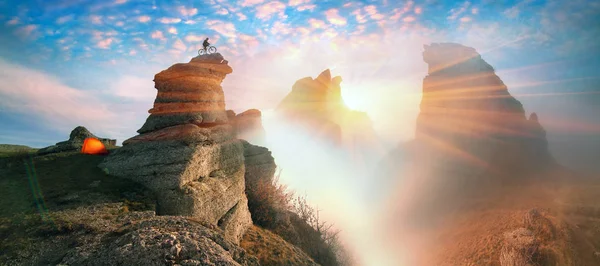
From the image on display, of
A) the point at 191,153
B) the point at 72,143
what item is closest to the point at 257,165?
the point at 191,153

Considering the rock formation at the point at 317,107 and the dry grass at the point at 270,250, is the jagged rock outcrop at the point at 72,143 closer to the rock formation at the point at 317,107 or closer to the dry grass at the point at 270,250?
the dry grass at the point at 270,250

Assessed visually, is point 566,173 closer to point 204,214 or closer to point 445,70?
point 445,70

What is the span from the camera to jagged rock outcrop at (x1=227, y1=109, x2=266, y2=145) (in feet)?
170

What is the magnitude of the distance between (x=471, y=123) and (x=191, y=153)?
319 feet

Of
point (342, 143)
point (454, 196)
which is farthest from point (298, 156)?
point (454, 196)

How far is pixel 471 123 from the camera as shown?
90000mm

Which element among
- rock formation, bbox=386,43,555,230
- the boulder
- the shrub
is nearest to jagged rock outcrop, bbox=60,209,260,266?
the boulder

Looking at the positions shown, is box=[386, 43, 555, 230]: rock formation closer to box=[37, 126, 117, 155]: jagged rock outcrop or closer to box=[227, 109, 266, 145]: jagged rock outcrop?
box=[227, 109, 266, 145]: jagged rock outcrop

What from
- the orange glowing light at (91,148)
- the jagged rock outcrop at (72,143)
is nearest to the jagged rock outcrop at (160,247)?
the orange glowing light at (91,148)

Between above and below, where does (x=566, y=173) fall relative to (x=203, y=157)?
below

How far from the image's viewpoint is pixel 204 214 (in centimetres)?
1276

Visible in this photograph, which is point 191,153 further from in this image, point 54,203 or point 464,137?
point 464,137

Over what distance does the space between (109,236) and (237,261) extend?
130 inches

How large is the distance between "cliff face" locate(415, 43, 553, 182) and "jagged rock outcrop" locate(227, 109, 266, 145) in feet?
199
